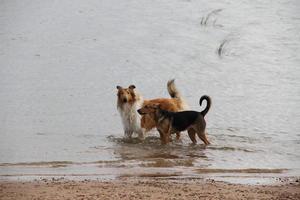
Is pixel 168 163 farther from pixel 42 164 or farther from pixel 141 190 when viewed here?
pixel 141 190

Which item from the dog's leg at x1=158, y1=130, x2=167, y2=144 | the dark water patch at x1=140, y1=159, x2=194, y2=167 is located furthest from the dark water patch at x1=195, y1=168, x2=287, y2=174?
the dog's leg at x1=158, y1=130, x2=167, y2=144

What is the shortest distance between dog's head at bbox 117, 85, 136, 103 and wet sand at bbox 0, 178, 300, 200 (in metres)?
3.81

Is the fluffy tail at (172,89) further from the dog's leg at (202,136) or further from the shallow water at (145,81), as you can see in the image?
the dog's leg at (202,136)

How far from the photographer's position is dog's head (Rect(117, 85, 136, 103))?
12023 mm

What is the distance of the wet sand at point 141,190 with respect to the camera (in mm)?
7277

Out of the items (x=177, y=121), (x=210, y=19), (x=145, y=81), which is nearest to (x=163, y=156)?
(x=177, y=121)

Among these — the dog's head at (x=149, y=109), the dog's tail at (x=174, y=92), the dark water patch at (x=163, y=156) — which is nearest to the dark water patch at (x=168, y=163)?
the dark water patch at (x=163, y=156)

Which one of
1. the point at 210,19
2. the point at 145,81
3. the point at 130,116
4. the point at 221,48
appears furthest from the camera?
the point at 210,19

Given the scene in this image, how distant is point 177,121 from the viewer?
11.8m

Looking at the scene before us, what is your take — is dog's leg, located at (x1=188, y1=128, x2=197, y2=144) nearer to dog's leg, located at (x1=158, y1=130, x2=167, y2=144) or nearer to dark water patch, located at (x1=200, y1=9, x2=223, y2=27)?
dog's leg, located at (x1=158, y1=130, x2=167, y2=144)

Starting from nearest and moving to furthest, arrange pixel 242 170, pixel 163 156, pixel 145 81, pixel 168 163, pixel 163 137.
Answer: pixel 242 170, pixel 168 163, pixel 163 156, pixel 163 137, pixel 145 81

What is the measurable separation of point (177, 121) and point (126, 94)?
104 centimetres

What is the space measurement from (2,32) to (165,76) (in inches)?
219

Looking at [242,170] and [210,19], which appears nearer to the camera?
[242,170]
